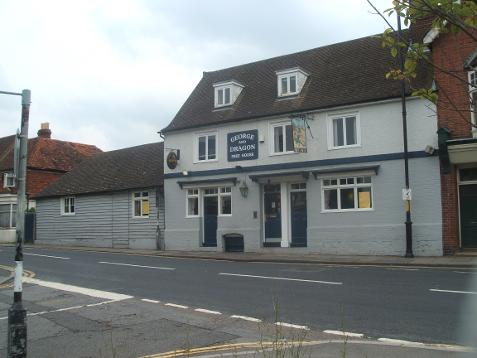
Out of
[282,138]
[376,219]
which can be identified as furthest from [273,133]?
[376,219]

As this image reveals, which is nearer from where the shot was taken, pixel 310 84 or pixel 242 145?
pixel 310 84

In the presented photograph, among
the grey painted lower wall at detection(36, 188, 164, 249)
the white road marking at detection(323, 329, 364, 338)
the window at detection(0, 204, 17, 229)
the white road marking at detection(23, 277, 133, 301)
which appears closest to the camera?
the white road marking at detection(323, 329, 364, 338)

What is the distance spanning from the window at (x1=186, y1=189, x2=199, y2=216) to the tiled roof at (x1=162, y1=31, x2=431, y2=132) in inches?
130

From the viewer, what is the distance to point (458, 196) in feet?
65.5

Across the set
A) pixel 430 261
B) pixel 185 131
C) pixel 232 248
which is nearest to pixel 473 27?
pixel 430 261

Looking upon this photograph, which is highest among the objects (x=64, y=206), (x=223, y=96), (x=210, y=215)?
(x=223, y=96)

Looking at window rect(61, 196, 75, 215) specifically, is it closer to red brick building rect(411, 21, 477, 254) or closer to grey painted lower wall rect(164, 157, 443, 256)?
grey painted lower wall rect(164, 157, 443, 256)

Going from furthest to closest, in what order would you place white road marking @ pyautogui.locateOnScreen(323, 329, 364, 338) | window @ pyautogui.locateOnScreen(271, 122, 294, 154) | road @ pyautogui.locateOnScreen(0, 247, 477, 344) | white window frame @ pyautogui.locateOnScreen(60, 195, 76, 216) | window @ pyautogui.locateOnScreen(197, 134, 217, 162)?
white window frame @ pyautogui.locateOnScreen(60, 195, 76, 216) < window @ pyautogui.locateOnScreen(197, 134, 217, 162) < window @ pyautogui.locateOnScreen(271, 122, 294, 154) < road @ pyautogui.locateOnScreen(0, 247, 477, 344) < white road marking @ pyautogui.locateOnScreen(323, 329, 364, 338)

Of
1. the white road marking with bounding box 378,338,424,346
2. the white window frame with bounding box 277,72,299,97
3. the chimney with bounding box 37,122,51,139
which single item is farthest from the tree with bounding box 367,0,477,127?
the chimney with bounding box 37,122,51,139

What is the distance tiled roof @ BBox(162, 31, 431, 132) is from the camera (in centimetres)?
2248

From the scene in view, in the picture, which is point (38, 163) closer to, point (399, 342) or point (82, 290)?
point (82, 290)

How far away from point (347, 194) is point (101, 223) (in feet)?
52.3

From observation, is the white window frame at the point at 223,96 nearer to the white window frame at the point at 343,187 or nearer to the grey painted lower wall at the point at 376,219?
the grey painted lower wall at the point at 376,219

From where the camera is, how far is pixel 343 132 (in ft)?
73.7
